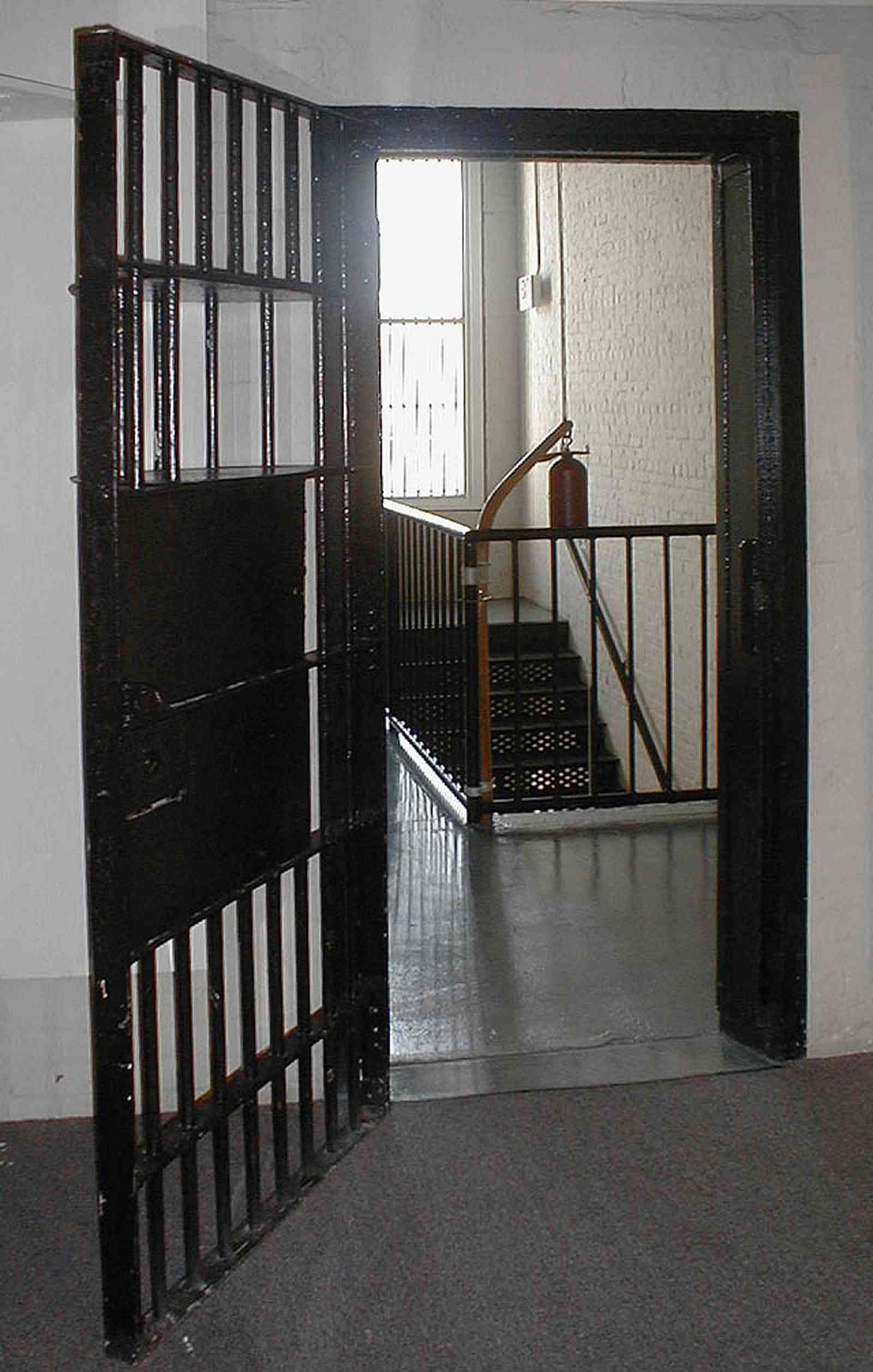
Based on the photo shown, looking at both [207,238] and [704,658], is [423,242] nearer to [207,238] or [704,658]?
[704,658]

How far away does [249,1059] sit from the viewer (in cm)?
284

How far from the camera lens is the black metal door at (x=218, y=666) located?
7.76 ft

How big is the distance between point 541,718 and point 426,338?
3.29 metres

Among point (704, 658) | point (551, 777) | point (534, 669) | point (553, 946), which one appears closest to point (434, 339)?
point (534, 669)

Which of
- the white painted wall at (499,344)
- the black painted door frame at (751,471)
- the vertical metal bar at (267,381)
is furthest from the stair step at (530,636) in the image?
the vertical metal bar at (267,381)

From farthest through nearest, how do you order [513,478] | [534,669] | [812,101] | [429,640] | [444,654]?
[534,669]
[429,640]
[444,654]
[513,478]
[812,101]

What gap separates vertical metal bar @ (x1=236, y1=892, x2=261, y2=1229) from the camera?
2793 millimetres

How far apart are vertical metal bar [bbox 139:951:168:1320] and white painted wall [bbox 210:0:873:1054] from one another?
1.65 m

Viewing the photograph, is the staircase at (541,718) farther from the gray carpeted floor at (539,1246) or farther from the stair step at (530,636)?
the gray carpeted floor at (539,1246)

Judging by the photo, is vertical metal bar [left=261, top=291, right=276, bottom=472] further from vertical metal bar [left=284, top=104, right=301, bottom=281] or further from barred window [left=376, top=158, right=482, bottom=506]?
barred window [left=376, top=158, right=482, bottom=506]

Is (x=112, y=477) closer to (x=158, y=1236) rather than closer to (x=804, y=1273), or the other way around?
(x=158, y=1236)

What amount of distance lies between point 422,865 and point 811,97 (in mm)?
2695

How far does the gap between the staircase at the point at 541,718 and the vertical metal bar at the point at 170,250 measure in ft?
12.1

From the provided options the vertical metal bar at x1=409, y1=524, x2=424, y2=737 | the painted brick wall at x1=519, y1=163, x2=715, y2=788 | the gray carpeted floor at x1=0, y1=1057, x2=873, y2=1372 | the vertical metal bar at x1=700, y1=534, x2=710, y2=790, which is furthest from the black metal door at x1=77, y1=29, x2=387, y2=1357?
the vertical metal bar at x1=409, y1=524, x2=424, y2=737
